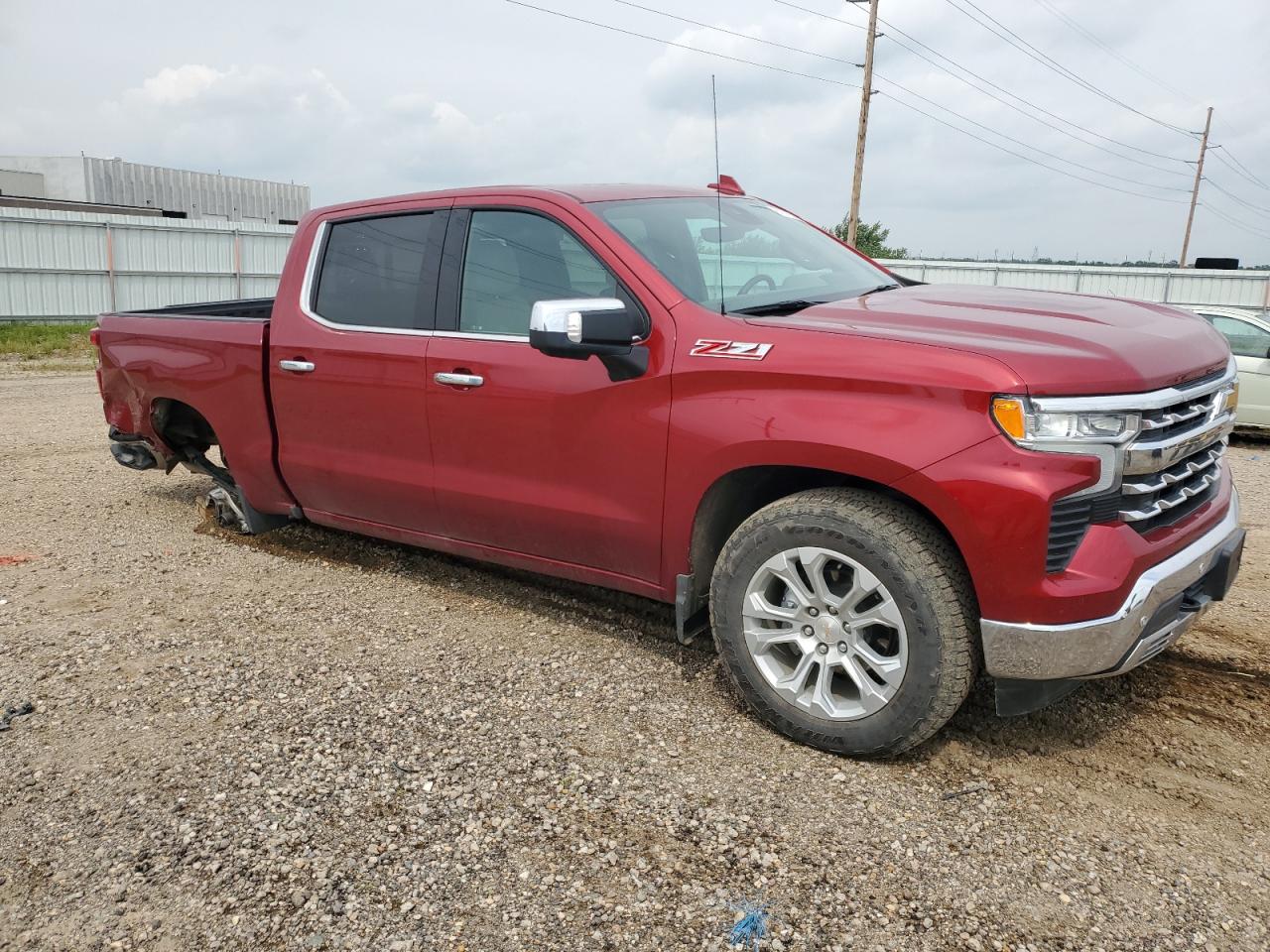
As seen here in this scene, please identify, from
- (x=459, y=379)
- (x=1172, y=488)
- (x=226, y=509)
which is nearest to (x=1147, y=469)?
(x=1172, y=488)

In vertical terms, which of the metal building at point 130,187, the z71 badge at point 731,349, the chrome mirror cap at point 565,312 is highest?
the metal building at point 130,187

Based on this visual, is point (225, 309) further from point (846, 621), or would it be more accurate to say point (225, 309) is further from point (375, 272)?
point (846, 621)

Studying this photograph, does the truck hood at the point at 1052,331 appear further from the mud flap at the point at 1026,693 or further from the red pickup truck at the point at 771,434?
the mud flap at the point at 1026,693

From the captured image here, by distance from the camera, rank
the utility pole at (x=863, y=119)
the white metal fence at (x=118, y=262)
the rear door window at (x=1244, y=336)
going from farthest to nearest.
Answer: the utility pole at (x=863, y=119) < the white metal fence at (x=118, y=262) < the rear door window at (x=1244, y=336)

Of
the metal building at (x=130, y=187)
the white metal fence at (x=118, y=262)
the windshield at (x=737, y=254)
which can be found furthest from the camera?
the metal building at (x=130, y=187)

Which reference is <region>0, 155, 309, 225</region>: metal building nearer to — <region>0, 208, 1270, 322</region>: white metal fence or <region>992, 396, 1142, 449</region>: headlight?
<region>0, 208, 1270, 322</region>: white metal fence

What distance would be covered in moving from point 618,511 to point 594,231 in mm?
1064

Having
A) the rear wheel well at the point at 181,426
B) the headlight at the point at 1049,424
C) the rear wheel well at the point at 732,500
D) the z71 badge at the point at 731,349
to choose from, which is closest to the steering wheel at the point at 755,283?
the z71 badge at the point at 731,349

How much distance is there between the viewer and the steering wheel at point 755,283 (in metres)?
3.86

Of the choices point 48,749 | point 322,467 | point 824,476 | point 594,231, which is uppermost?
point 594,231

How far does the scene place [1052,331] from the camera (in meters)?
3.05

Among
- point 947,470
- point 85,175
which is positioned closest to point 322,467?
point 947,470

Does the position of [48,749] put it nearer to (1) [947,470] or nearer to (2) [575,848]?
(2) [575,848]

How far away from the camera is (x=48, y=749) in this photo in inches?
134
